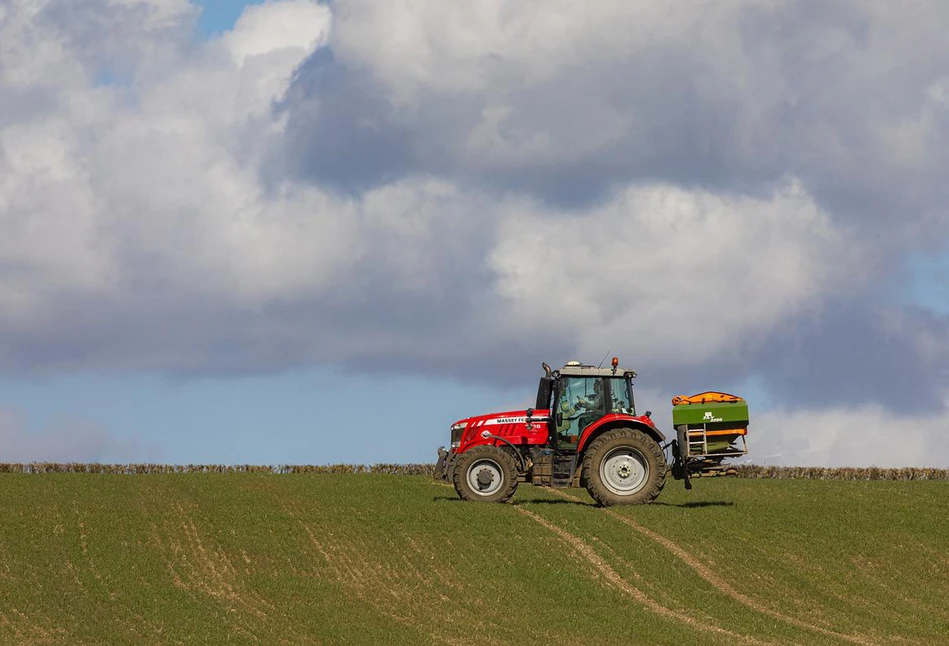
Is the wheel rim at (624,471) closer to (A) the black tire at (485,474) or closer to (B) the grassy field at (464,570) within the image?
(B) the grassy field at (464,570)

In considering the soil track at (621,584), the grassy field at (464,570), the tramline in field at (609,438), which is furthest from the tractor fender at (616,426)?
the soil track at (621,584)

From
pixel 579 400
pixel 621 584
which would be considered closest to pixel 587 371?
pixel 579 400

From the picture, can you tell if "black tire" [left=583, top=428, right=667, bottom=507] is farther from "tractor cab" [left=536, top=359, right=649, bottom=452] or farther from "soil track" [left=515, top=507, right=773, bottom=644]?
"soil track" [left=515, top=507, right=773, bottom=644]

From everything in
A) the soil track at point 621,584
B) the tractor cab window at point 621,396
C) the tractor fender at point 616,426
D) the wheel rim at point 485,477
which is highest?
the tractor cab window at point 621,396

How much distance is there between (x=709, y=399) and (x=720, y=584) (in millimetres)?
7226

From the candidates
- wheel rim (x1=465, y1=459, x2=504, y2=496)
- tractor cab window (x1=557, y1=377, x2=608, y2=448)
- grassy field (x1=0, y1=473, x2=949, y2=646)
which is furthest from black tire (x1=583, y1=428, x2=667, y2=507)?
wheel rim (x1=465, y1=459, x2=504, y2=496)

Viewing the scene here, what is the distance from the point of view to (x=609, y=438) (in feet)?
103

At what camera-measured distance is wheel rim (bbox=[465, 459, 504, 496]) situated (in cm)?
3284

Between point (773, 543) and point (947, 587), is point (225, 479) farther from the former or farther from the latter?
point (947, 587)

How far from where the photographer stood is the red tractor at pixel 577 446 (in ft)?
104

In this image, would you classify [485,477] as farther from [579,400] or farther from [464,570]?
[464,570]

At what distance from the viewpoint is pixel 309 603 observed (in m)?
23.5

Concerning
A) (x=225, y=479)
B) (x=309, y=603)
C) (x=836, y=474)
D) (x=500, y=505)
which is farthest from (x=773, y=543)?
(x=836, y=474)

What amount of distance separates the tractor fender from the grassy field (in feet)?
6.32
